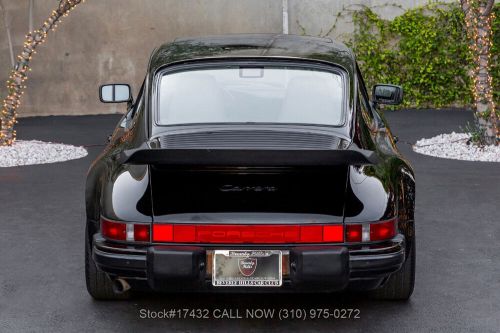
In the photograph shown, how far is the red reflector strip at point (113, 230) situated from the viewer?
15.3 feet

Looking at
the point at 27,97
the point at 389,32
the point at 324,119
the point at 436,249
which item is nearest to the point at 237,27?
the point at 389,32

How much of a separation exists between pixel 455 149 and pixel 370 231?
837 cm

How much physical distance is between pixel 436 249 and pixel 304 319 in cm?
209

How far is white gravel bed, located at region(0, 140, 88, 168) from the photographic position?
40.0ft

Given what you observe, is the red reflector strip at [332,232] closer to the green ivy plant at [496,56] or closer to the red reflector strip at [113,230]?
the red reflector strip at [113,230]

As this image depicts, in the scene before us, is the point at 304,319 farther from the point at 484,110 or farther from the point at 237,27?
the point at 237,27

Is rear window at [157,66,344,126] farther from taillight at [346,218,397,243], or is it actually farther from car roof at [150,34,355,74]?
taillight at [346,218,397,243]

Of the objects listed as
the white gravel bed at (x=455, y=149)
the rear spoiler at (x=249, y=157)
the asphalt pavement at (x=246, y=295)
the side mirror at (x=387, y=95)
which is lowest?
the asphalt pavement at (x=246, y=295)

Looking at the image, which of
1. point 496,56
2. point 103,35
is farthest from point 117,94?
point 496,56

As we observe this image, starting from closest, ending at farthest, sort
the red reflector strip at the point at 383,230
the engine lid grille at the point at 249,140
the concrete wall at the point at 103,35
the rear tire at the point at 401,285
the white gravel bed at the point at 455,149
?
1. the red reflector strip at the point at 383,230
2. the engine lid grille at the point at 249,140
3. the rear tire at the point at 401,285
4. the white gravel bed at the point at 455,149
5. the concrete wall at the point at 103,35

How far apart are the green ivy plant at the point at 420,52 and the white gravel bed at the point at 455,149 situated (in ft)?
15.6

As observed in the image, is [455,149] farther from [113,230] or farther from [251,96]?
[113,230]

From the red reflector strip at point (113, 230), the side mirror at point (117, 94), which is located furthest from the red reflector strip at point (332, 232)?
the side mirror at point (117, 94)

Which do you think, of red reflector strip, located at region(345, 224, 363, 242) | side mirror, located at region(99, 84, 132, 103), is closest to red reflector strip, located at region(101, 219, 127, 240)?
red reflector strip, located at region(345, 224, 363, 242)
